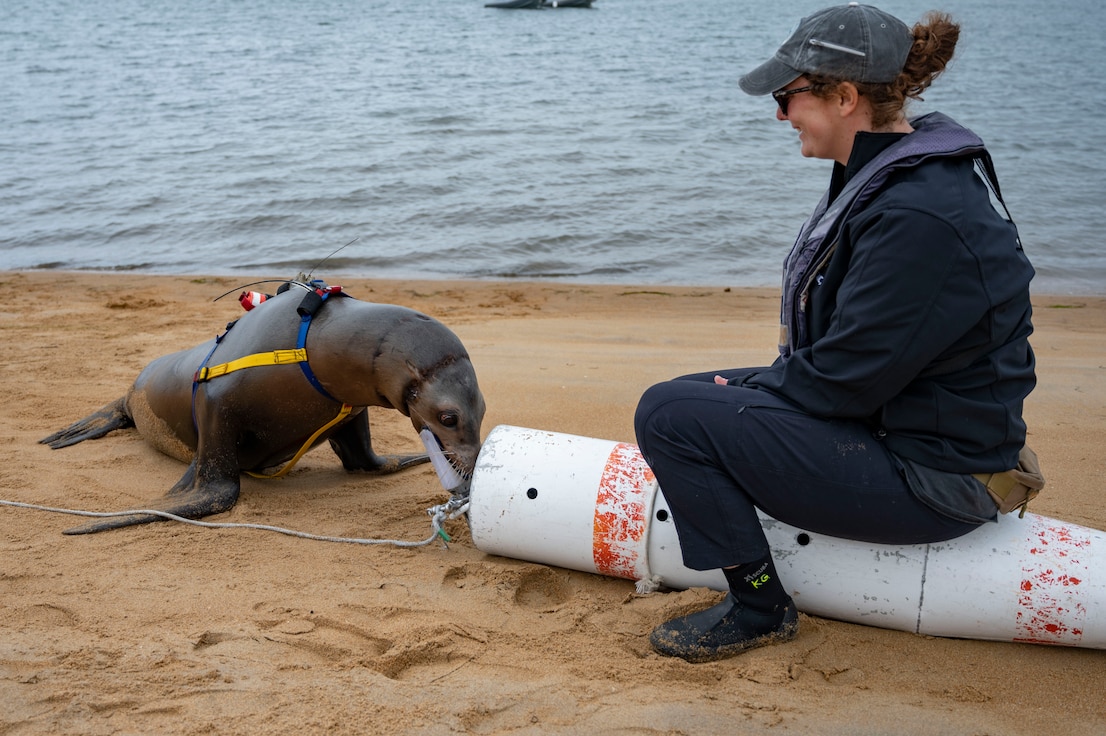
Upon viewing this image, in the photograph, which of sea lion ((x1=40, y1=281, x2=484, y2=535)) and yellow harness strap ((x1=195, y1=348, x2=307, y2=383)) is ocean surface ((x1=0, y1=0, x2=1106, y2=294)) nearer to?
sea lion ((x1=40, y1=281, x2=484, y2=535))

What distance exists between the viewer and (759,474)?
10.1 feet

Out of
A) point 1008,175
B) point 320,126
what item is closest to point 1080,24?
point 1008,175

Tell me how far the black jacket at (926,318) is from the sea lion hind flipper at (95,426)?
4.27 m

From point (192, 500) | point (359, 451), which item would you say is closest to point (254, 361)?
point (192, 500)

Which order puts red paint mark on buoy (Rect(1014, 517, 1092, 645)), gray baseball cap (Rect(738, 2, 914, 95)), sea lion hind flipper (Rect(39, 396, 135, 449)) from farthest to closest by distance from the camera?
sea lion hind flipper (Rect(39, 396, 135, 449)), red paint mark on buoy (Rect(1014, 517, 1092, 645)), gray baseball cap (Rect(738, 2, 914, 95))

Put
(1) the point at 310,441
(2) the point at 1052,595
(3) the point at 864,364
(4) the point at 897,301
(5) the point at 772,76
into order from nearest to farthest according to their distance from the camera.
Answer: (4) the point at 897,301 < (3) the point at 864,364 < (5) the point at 772,76 < (2) the point at 1052,595 < (1) the point at 310,441

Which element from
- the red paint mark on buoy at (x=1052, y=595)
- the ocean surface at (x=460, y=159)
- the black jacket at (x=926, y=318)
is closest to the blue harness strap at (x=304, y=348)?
the black jacket at (x=926, y=318)

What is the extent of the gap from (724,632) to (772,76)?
1795 mm

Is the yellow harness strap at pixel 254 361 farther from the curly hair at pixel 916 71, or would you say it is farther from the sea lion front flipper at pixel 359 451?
the curly hair at pixel 916 71

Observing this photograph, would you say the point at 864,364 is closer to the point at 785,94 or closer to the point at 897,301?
the point at 897,301

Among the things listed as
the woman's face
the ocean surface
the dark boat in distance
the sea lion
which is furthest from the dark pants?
the dark boat in distance

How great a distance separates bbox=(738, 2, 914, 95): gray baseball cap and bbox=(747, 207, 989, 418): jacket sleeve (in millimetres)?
452

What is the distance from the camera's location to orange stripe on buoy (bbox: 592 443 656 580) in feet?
12.1

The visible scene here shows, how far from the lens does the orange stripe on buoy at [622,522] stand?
12.1ft
